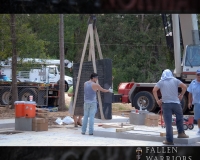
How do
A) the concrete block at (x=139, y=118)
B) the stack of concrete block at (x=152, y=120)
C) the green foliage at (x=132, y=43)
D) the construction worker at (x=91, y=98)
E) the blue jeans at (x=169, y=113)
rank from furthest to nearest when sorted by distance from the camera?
the green foliage at (x=132, y=43)
the concrete block at (x=139, y=118)
the stack of concrete block at (x=152, y=120)
the construction worker at (x=91, y=98)
the blue jeans at (x=169, y=113)

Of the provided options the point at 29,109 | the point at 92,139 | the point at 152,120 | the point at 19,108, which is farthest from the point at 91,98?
the point at 152,120

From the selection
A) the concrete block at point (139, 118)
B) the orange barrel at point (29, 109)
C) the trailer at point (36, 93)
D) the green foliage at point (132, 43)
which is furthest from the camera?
the green foliage at point (132, 43)

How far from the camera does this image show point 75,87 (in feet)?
45.0

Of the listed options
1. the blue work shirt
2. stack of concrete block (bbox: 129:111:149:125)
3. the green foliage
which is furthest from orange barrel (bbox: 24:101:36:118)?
the green foliage

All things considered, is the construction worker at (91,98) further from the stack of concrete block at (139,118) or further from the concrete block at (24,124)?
the stack of concrete block at (139,118)

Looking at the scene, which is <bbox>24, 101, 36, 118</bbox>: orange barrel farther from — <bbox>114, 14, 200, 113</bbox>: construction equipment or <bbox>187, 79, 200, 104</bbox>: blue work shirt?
<bbox>114, 14, 200, 113</bbox>: construction equipment

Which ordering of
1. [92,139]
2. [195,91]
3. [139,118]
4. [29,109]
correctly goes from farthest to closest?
[139,118] → [29,109] → [195,91] → [92,139]

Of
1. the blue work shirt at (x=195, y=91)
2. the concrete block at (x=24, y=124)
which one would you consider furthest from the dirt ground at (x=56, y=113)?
the blue work shirt at (x=195, y=91)

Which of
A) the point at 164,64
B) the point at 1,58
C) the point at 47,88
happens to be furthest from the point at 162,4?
the point at 164,64

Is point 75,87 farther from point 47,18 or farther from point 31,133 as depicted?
point 47,18

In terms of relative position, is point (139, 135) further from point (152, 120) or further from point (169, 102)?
point (152, 120)

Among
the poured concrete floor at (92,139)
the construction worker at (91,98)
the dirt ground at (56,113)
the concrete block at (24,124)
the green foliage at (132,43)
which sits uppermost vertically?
the green foliage at (132,43)

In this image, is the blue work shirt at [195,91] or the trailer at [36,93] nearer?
the blue work shirt at [195,91]

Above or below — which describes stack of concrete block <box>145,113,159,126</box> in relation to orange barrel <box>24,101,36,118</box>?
below
